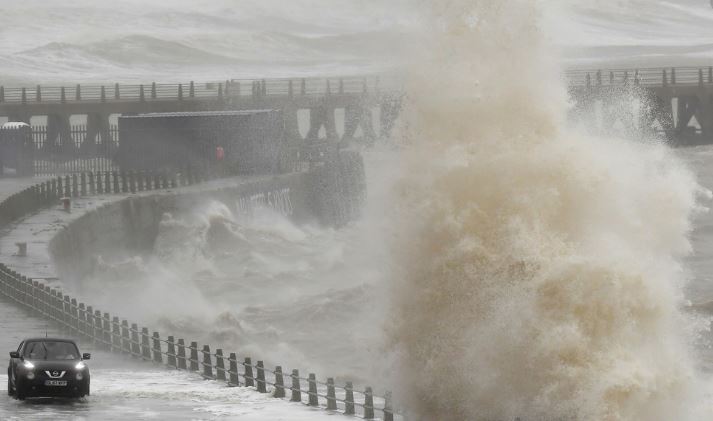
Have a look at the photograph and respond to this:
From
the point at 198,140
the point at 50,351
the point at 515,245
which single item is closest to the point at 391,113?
the point at 515,245

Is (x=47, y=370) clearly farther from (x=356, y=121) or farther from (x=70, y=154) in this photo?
(x=356, y=121)

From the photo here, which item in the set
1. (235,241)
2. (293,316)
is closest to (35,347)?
(293,316)

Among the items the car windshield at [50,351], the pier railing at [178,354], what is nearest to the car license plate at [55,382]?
the car windshield at [50,351]

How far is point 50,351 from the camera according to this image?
27.7 m

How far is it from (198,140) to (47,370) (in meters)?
49.0

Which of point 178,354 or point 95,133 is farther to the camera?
point 95,133

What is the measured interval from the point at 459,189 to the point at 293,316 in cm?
2363

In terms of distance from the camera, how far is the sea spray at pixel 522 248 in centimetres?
2628

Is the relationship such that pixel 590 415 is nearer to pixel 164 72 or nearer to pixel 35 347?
pixel 35 347

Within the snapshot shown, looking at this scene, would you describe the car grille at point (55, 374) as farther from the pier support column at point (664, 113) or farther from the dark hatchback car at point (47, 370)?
the pier support column at point (664, 113)

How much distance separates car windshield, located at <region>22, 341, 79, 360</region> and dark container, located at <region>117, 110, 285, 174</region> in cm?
4687

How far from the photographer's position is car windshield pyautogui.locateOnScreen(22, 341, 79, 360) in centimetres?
2744

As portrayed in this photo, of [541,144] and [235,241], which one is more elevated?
[541,144]

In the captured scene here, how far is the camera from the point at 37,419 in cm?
2530
